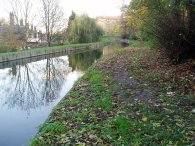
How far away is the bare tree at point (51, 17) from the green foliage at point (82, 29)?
15.7ft

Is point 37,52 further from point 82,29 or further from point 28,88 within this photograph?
point 28,88

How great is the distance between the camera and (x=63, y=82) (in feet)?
63.6

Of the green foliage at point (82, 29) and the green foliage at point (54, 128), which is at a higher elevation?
the green foliage at point (82, 29)

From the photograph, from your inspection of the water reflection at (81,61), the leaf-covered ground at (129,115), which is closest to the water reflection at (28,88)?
the leaf-covered ground at (129,115)

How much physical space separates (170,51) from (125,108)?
729 centimetres

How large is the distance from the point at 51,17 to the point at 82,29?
29.8ft

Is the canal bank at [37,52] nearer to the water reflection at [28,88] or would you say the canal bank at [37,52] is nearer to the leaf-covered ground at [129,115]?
the water reflection at [28,88]

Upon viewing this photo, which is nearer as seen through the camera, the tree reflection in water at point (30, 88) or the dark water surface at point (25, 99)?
the dark water surface at point (25, 99)

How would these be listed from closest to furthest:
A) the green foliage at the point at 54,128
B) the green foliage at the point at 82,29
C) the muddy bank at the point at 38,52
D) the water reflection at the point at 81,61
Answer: the green foliage at the point at 54,128
the water reflection at the point at 81,61
the muddy bank at the point at 38,52
the green foliage at the point at 82,29

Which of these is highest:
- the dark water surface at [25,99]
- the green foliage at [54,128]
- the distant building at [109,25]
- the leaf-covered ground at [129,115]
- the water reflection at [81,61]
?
the distant building at [109,25]

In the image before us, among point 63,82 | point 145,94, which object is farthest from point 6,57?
point 145,94

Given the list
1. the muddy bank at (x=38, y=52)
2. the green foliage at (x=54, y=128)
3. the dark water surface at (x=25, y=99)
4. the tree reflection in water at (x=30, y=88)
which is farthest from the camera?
the muddy bank at (x=38, y=52)

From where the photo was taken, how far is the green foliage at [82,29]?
5844cm

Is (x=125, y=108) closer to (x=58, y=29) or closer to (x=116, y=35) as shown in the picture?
(x=58, y=29)
